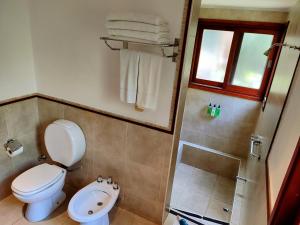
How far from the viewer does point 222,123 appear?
322 cm

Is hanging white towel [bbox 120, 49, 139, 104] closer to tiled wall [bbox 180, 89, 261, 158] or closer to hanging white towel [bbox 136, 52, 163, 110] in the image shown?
hanging white towel [bbox 136, 52, 163, 110]

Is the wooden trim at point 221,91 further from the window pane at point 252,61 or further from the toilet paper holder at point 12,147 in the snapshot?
the toilet paper holder at point 12,147

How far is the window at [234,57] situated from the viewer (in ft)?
9.33

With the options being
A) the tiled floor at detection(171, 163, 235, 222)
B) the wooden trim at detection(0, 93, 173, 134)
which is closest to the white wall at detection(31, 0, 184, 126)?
the wooden trim at detection(0, 93, 173, 134)

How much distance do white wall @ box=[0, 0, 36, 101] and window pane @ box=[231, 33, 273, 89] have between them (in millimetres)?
2632

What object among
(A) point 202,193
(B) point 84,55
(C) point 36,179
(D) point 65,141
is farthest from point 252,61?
(C) point 36,179

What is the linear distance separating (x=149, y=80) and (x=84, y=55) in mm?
704

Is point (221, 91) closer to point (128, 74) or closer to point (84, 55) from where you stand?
point (128, 74)

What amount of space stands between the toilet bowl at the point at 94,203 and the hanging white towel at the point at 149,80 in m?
0.92

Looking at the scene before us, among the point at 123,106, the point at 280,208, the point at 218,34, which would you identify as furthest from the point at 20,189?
the point at 218,34

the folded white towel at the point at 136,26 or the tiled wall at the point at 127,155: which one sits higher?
the folded white towel at the point at 136,26

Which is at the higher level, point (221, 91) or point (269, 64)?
point (269, 64)

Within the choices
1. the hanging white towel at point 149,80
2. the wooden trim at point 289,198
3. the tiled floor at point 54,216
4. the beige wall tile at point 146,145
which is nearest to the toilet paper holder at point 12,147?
the tiled floor at point 54,216

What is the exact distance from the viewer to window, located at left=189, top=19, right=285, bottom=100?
2.84 metres
